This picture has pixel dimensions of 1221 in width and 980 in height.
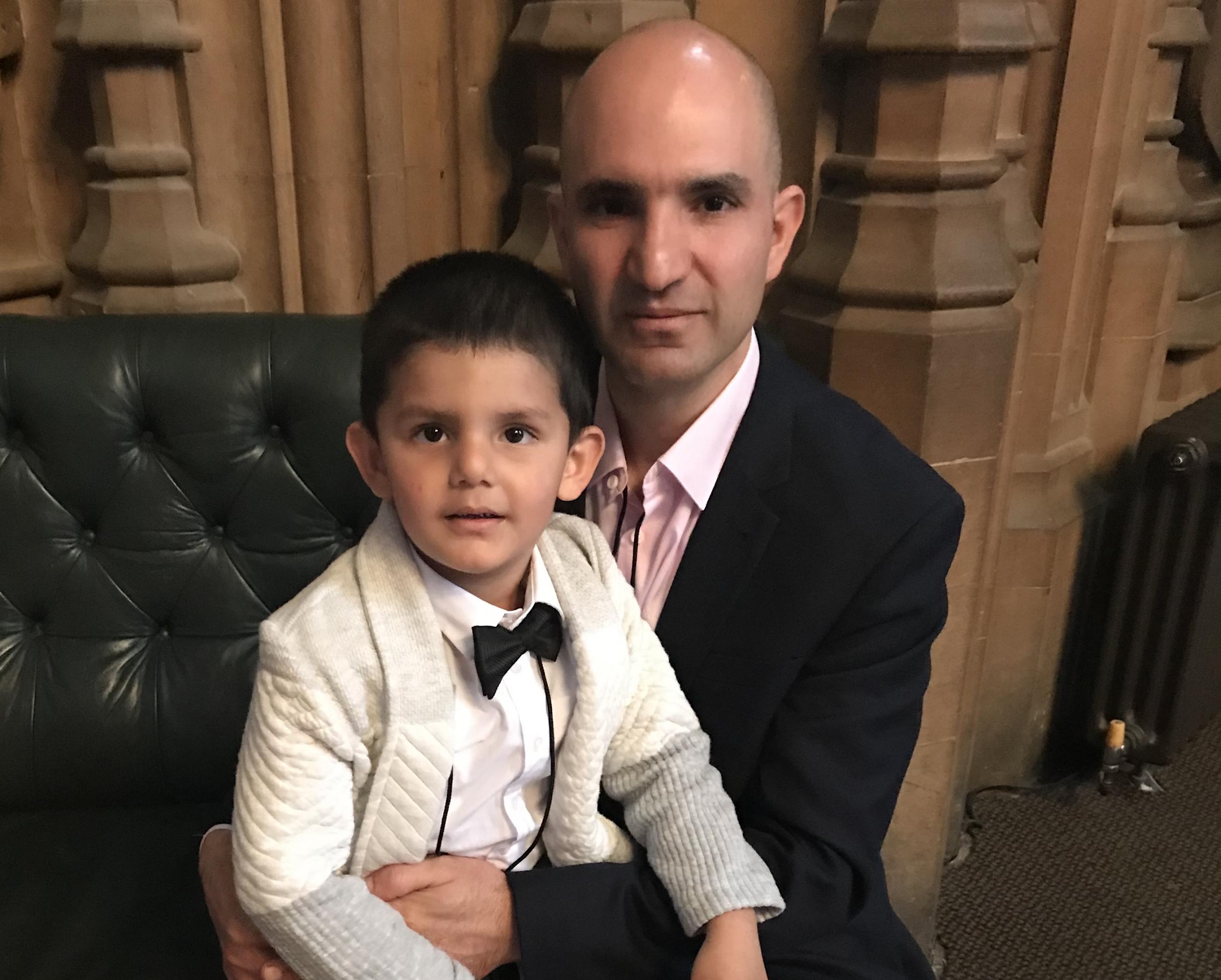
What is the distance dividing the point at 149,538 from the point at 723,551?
85 cm

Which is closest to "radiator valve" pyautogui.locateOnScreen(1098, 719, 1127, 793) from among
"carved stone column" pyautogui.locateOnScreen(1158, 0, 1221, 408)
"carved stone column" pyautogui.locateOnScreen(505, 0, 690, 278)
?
"carved stone column" pyautogui.locateOnScreen(1158, 0, 1221, 408)

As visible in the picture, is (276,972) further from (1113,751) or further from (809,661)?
(1113,751)

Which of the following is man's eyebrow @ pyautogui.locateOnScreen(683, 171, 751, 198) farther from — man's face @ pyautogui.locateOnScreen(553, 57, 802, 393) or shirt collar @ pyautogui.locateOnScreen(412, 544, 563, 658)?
shirt collar @ pyautogui.locateOnScreen(412, 544, 563, 658)

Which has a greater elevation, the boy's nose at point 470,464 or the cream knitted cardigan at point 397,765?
the boy's nose at point 470,464

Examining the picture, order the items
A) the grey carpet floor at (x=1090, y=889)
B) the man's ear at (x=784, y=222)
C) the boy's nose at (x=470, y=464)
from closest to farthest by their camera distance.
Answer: the boy's nose at (x=470, y=464) → the man's ear at (x=784, y=222) → the grey carpet floor at (x=1090, y=889)

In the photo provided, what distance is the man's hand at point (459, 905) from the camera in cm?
99

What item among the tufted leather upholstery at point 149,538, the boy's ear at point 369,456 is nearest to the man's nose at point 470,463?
the boy's ear at point 369,456

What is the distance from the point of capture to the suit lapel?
1.15 m

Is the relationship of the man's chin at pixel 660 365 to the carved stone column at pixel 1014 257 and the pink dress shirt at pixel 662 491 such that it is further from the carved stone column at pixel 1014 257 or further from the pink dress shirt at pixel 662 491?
the carved stone column at pixel 1014 257

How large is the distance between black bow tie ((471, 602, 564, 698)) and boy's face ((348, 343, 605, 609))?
0.07 meters

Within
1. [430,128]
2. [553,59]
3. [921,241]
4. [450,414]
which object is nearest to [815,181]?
[921,241]

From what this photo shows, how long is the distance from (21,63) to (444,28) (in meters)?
0.70

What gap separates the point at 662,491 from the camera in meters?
1.21

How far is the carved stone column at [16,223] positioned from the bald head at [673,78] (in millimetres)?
1122
